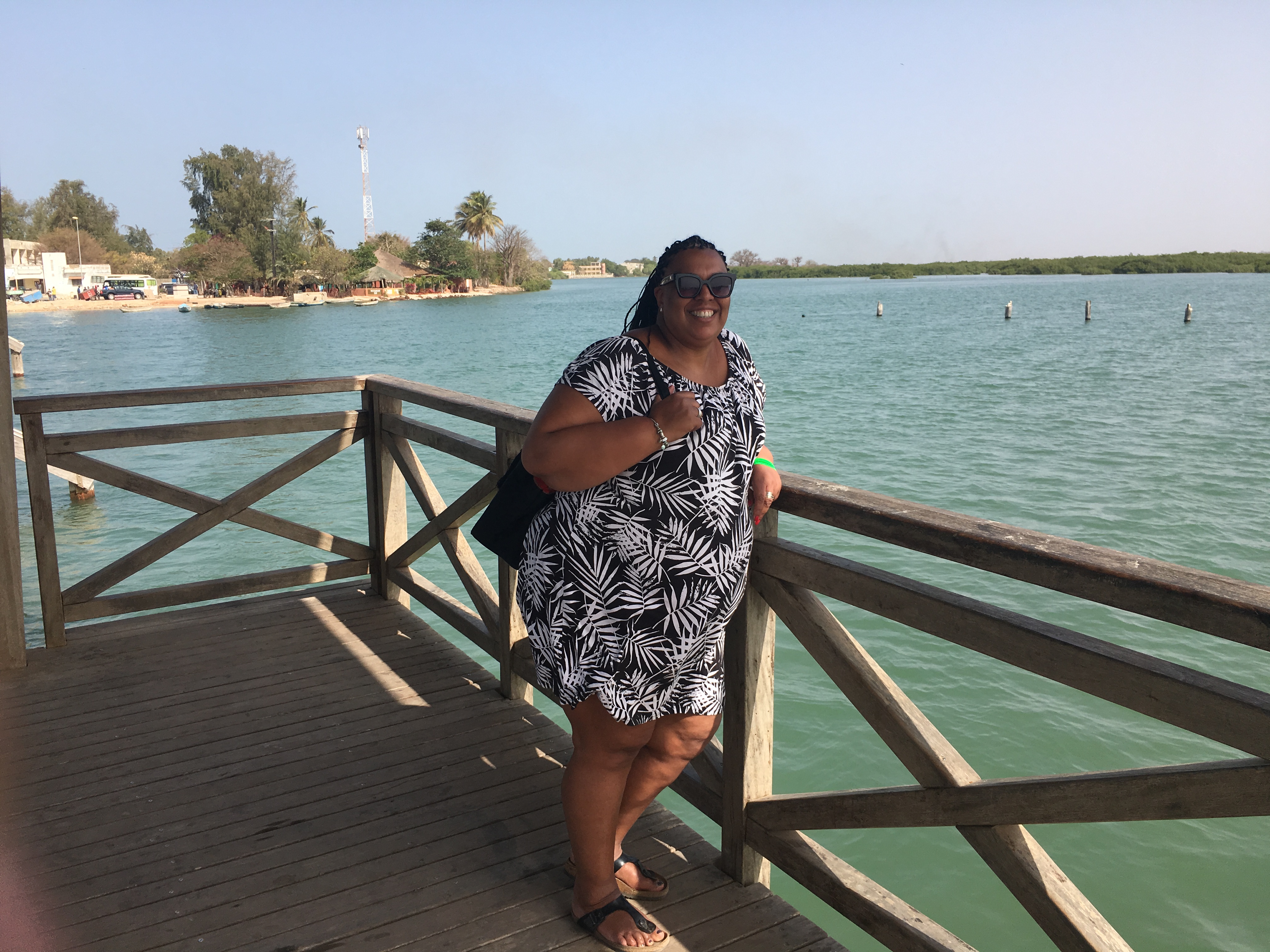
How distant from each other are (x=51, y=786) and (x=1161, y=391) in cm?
2686

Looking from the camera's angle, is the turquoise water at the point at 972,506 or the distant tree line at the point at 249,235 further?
the distant tree line at the point at 249,235

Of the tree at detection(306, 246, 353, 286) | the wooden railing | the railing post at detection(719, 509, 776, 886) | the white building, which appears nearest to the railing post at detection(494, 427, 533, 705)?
the wooden railing

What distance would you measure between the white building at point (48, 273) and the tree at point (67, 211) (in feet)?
14.9

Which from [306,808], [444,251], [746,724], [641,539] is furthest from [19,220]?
[641,539]

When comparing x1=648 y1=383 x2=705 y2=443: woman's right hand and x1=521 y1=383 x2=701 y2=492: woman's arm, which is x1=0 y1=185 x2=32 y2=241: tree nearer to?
x1=521 y1=383 x2=701 y2=492: woman's arm

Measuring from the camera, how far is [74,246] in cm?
9194

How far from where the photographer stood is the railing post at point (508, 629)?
328cm

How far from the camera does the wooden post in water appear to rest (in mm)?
3637

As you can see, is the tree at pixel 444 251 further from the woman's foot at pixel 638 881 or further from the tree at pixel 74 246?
the woman's foot at pixel 638 881

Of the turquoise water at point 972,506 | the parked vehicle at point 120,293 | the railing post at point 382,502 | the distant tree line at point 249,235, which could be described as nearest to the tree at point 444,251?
the distant tree line at point 249,235

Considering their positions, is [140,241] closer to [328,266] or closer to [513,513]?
[328,266]

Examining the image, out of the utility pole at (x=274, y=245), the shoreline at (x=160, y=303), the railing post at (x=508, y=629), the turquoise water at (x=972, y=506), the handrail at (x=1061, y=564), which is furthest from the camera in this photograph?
the utility pole at (x=274, y=245)

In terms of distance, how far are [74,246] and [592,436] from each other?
353 feet

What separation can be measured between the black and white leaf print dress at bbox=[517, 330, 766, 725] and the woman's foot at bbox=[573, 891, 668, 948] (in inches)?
18.5
